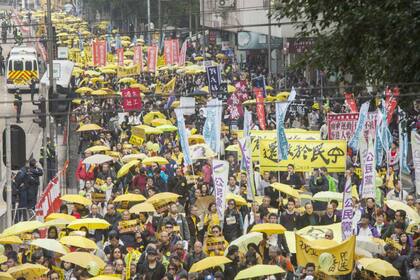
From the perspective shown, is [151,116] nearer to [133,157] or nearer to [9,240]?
[133,157]

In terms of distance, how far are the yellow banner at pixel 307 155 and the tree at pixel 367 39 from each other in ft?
25.3

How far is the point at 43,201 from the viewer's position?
84.8 feet

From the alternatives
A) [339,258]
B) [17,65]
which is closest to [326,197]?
[339,258]

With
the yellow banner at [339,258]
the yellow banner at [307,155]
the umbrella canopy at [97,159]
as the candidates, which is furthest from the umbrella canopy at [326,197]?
the umbrella canopy at [97,159]

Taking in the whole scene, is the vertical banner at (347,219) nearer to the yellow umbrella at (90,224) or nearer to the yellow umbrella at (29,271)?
the yellow umbrella at (90,224)

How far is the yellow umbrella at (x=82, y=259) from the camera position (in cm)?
2002

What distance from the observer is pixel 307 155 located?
29.0 meters

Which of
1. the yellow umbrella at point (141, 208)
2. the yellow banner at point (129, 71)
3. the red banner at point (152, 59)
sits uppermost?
the red banner at point (152, 59)

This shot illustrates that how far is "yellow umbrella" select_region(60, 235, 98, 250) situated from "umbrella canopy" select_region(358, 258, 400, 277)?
3.99 meters

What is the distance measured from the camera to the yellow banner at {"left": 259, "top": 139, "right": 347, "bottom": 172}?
28703mm

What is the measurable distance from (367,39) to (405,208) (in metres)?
4.32

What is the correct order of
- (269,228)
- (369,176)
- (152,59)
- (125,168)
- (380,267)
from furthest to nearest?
1. (152,59)
2. (125,168)
3. (369,176)
4. (269,228)
5. (380,267)

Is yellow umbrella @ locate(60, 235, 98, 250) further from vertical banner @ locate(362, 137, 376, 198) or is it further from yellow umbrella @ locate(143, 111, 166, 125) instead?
yellow umbrella @ locate(143, 111, 166, 125)

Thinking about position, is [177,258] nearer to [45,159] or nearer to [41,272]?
[41,272]
